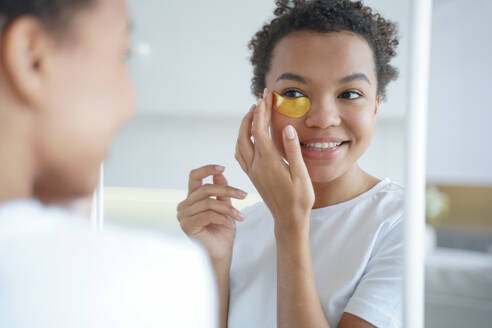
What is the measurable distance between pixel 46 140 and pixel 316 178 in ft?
1.13

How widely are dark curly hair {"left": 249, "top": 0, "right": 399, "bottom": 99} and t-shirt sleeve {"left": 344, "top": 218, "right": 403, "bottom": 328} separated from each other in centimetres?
18

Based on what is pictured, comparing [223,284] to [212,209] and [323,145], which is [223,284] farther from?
[323,145]

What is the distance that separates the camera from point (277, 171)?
20.0 inches

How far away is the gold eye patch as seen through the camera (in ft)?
1.71

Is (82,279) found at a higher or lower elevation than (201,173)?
lower

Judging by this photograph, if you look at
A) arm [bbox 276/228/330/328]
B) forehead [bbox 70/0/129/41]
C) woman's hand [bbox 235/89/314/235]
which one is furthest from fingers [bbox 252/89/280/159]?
forehead [bbox 70/0/129/41]

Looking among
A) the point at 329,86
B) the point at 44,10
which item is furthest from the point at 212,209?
the point at 44,10

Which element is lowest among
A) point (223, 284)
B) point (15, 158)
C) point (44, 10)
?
point (223, 284)

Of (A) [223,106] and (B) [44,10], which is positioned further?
(A) [223,106]

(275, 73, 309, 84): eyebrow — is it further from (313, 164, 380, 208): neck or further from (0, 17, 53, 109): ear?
(0, 17, 53, 109): ear

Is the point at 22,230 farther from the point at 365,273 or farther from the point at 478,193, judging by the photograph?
the point at 478,193

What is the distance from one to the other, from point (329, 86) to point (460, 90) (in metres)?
0.15

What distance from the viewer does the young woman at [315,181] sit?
0.49 metres

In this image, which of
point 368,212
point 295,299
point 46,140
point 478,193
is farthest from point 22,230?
point 478,193
